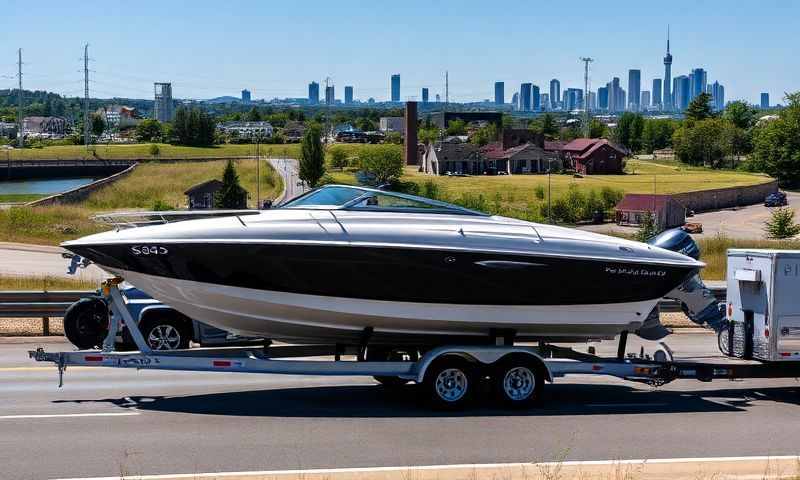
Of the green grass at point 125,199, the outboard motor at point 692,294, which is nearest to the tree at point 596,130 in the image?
the green grass at point 125,199

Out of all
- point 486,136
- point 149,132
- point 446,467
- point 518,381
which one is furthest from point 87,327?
point 149,132

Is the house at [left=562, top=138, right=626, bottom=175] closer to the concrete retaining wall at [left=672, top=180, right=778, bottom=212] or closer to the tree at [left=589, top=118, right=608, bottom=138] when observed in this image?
the concrete retaining wall at [left=672, top=180, right=778, bottom=212]

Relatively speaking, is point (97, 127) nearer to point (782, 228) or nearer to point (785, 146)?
point (785, 146)

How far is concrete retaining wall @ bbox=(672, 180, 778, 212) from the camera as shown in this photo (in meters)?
86.4

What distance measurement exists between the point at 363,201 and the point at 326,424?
9.80 feet

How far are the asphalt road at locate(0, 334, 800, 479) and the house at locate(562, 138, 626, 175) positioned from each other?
357 ft

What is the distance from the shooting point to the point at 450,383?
39.0 feet

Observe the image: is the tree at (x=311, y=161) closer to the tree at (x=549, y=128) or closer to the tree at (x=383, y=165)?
the tree at (x=383, y=165)

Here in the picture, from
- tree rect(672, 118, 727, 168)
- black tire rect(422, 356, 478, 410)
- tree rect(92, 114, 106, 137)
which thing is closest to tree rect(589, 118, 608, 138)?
tree rect(672, 118, 727, 168)

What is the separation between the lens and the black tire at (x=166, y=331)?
1427 centimetres

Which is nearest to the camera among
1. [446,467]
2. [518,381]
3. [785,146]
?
[446,467]

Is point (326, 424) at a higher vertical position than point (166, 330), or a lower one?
lower

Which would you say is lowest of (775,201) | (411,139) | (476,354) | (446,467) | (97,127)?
(775,201)

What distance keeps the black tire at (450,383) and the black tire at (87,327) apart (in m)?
4.55
